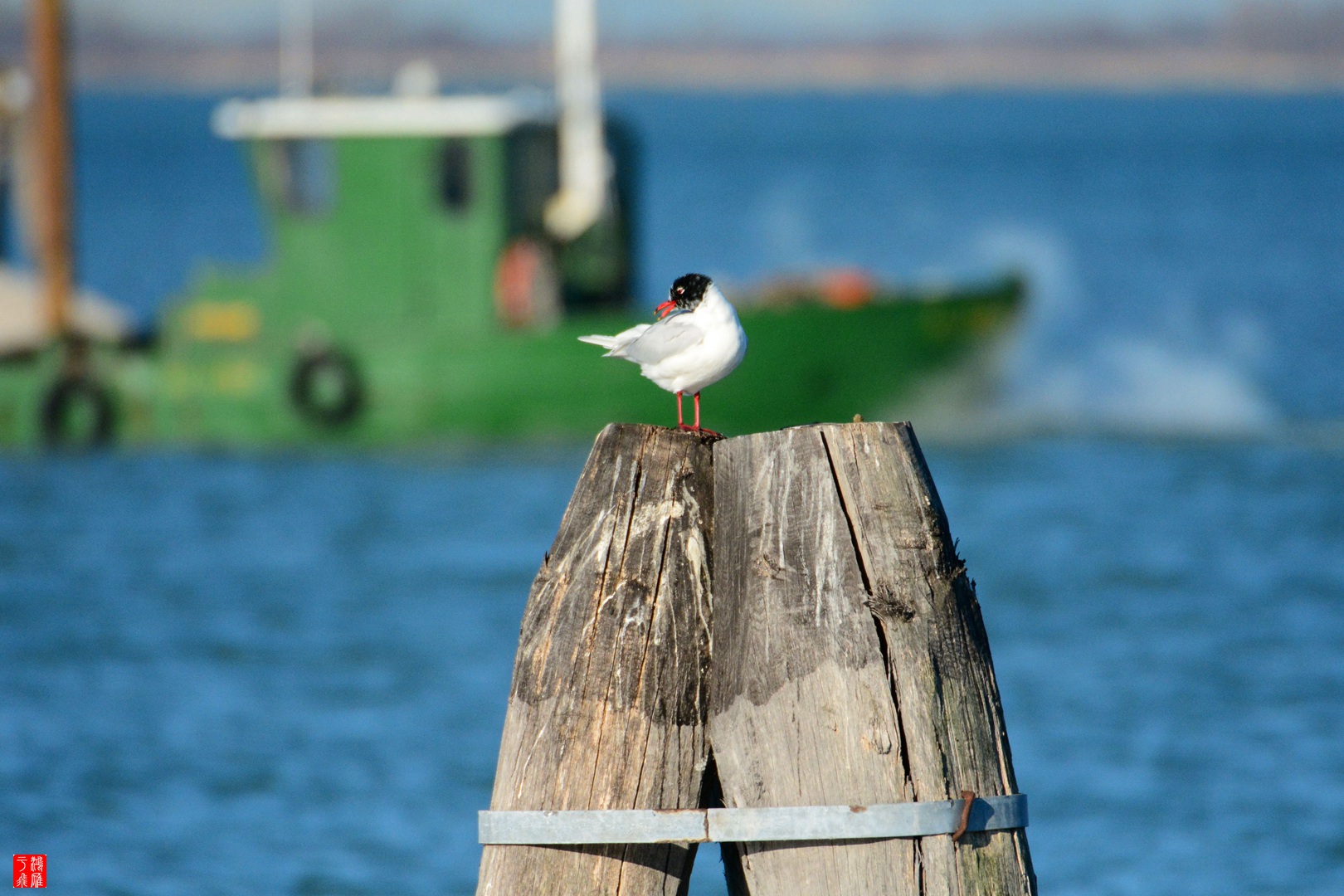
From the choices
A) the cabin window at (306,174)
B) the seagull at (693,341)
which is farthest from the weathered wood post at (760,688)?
the cabin window at (306,174)

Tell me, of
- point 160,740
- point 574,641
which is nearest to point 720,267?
point 160,740

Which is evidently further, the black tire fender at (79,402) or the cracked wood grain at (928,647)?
the black tire fender at (79,402)

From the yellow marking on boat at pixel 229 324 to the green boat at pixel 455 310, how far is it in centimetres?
2

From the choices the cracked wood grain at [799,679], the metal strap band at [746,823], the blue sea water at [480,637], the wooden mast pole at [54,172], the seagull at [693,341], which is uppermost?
the wooden mast pole at [54,172]

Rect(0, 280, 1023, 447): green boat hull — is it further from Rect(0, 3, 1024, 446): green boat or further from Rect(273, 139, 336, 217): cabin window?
Rect(273, 139, 336, 217): cabin window

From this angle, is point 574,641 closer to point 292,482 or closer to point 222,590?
point 222,590

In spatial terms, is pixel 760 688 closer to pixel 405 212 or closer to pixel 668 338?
pixel 668 338

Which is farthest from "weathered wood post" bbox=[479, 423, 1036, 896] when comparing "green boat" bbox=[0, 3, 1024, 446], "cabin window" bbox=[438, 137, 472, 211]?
"cabin window" bbox=[438, 137, 472, 211]

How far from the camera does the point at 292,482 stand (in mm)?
19594

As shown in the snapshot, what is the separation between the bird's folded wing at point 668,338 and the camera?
4.10 metres

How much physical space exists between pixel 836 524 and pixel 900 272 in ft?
188

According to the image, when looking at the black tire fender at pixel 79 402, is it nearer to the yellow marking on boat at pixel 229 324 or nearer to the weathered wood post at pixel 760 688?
the yellow marking on boat at pixel 229 324

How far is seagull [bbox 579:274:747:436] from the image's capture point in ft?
13.4

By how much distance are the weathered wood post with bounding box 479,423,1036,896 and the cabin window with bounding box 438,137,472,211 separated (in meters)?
15.5
